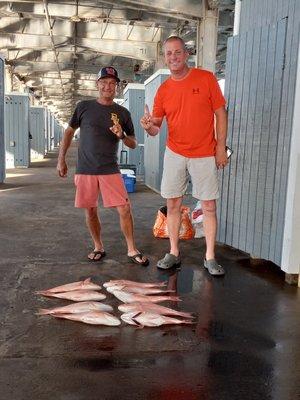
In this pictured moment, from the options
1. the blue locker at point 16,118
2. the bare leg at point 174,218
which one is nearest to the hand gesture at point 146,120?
the bare leg at point 174,218

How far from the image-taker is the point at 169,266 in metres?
4.42

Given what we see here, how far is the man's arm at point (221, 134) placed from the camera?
4012 millimetres

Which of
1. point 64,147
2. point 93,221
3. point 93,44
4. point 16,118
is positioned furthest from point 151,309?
point 16,118

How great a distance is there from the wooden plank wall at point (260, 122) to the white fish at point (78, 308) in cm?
188

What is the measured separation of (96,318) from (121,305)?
0.95 feet

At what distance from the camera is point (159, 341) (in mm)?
2826

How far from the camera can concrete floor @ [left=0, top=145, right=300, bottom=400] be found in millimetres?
2289

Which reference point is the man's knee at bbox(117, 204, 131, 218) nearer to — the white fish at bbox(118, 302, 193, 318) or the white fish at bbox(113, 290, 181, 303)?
the white fish at bbox(113, 290, 181, 303)

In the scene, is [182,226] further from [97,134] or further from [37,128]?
[37,128]

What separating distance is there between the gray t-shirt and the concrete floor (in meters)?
1.05

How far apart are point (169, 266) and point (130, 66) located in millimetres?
15800

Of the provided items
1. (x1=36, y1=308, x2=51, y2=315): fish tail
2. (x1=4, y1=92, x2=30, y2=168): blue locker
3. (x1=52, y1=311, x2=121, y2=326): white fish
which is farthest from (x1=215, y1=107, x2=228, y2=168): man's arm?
(x1=4, y1=92, x2=30, y2=168): blue locker

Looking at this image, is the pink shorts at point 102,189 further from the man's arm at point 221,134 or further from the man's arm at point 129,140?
the man's arm at point 221,134

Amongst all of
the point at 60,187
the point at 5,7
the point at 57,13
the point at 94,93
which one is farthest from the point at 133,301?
the point at 94,93
